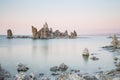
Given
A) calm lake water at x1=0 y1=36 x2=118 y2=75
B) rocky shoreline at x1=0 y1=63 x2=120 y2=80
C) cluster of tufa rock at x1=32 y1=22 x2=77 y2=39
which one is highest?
cluster of tufa rock at x1=32 y1=22 x2=77 y2=39

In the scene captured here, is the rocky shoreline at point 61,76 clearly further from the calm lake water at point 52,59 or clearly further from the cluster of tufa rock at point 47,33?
the cluster of tufa rock at point 47,33

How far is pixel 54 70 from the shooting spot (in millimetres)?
17531

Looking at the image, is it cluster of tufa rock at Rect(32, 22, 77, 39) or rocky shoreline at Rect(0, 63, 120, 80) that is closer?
rocky shoreline at Rect(0, 63, 120, 80)

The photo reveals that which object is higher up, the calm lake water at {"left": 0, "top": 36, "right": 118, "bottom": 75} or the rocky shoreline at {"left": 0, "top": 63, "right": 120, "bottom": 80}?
the rocky shoreline at {"left": 0, "top": 63, "right": 120, "bottom": 80}

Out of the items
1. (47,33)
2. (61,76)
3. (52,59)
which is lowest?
(52,59)

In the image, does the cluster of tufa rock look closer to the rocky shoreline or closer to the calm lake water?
the calm lake water

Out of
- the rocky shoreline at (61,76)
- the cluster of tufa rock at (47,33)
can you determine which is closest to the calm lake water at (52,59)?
the rocky shoreline at (61,76)

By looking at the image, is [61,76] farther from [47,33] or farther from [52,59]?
[47,33]

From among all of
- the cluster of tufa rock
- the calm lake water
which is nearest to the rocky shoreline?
the calm lake water

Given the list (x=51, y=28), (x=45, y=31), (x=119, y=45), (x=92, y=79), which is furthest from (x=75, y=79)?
(x=51, y=28)

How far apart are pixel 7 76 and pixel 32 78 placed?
260 cm

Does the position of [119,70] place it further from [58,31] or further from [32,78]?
[58,31]

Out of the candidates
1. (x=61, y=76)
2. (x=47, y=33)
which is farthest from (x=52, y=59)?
(x=47, y=33)

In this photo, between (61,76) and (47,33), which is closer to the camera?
(61,76)
